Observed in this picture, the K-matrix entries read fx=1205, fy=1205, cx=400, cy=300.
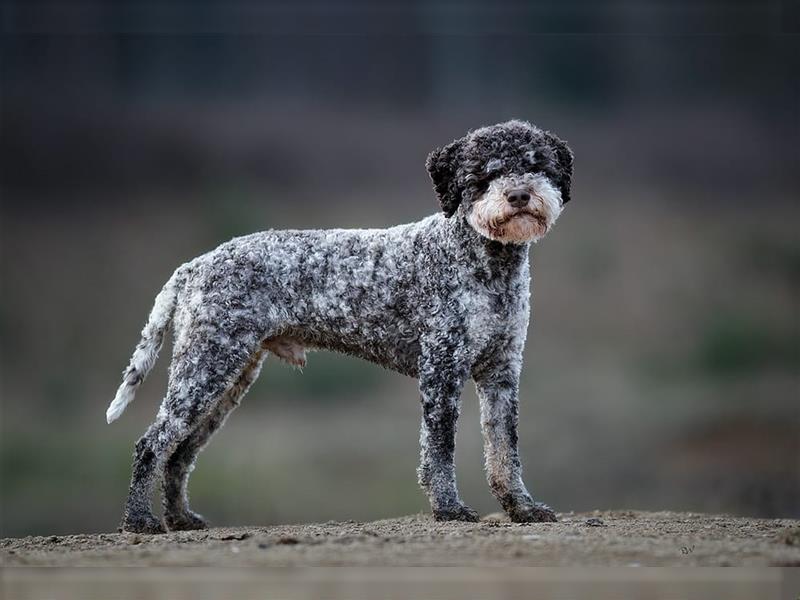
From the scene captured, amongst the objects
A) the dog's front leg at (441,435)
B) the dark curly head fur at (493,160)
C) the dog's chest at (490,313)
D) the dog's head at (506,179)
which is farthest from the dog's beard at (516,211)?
the dog's front leg at (441,435)

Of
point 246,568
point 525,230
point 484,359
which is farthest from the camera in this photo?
point 484,359

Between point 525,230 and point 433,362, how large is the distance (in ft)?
3.89

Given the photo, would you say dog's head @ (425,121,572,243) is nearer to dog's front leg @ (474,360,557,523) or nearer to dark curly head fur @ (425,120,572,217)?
dark curly head fur @ (425,120,572,217)

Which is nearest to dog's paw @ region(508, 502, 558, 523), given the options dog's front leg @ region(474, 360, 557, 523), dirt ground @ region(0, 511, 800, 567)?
dog's front leg @ region(474, 360, 557, 523)

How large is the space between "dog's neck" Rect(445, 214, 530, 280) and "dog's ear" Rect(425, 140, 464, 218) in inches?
4.5

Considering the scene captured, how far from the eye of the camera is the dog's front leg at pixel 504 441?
8969 mm

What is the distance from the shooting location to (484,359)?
8930 mm

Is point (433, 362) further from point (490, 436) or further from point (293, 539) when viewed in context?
point (293, 539)

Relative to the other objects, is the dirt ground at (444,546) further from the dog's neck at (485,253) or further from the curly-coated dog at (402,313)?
the dog's neck at (485,253)

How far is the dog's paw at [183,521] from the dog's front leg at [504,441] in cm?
232

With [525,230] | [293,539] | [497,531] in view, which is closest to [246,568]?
[293,539]

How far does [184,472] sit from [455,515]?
222 centimetres

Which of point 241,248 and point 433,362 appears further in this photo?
point 241,248

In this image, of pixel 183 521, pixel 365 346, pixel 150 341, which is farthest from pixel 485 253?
pixel 183 521
